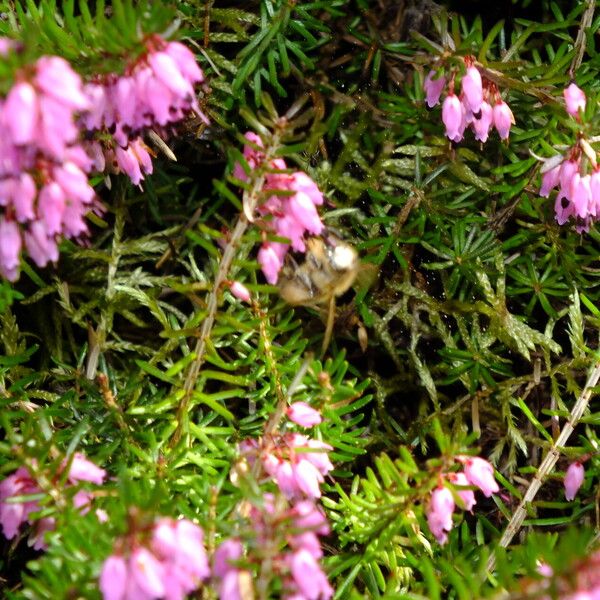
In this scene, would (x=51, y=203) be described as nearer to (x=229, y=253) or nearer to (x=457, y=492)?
(x=229, y=253)

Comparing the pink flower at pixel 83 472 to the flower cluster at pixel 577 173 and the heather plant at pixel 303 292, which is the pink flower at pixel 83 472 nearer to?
the heather plant at pixel 303 292

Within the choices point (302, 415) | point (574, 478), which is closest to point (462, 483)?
point (302, 415)

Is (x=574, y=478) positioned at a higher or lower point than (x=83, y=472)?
lower

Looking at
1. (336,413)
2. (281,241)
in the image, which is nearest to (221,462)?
(336,413)

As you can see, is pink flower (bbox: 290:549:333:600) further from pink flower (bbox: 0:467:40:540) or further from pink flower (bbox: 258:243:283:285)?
pink flower (bbox: 258:243:283:285)

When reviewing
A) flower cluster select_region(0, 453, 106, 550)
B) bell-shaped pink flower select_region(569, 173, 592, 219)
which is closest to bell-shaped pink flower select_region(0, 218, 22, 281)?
flower cluster select_region(0, 453, 106, 550)

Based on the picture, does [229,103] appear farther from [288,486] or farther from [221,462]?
[288,486]

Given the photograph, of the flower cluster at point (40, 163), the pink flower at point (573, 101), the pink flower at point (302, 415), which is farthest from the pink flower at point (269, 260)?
the pink flower at point (573, 101)
